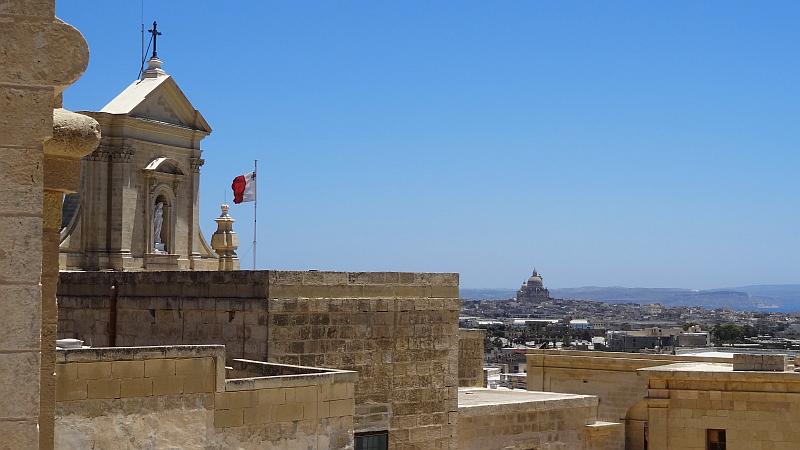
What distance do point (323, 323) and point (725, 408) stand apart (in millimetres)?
9270

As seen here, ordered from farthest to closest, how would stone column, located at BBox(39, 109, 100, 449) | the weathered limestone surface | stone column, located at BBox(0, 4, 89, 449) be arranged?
the weathered limestone surface → stone column, located at BBox(39, 109, 100, 449) → stone column, located at BBox(0, 4, 89, 449)

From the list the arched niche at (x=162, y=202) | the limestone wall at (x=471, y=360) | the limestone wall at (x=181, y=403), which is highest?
the arched niche at (x=162, y=202)

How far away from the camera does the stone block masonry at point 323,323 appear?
12938mm

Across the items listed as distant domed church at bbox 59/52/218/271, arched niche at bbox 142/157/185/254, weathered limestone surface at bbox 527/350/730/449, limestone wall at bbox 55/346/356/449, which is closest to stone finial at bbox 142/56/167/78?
distant domed church at bbox 59/52/218/271

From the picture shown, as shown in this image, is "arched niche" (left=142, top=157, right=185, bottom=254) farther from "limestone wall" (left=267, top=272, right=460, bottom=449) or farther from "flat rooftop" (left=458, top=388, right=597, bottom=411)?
"limestone wall" (left=267, top=272, right=460, bottom=449)

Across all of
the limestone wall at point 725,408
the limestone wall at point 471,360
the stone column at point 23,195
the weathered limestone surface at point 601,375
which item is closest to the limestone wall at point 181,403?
the stone column at point 23,195

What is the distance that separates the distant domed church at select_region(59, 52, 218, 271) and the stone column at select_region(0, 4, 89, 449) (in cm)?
1746

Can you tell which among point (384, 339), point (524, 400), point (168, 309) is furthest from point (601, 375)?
point (168, 309)

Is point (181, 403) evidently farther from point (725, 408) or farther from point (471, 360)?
point (471, 360)

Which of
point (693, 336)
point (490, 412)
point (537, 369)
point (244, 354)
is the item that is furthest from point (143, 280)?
point (693, 336)

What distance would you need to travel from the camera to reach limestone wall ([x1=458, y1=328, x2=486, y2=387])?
2200cm

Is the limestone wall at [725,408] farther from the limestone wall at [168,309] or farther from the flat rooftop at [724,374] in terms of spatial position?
the limestone wall at [168,309]

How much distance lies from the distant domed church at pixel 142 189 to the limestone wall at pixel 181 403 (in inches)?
491

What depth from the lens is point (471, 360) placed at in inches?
876
